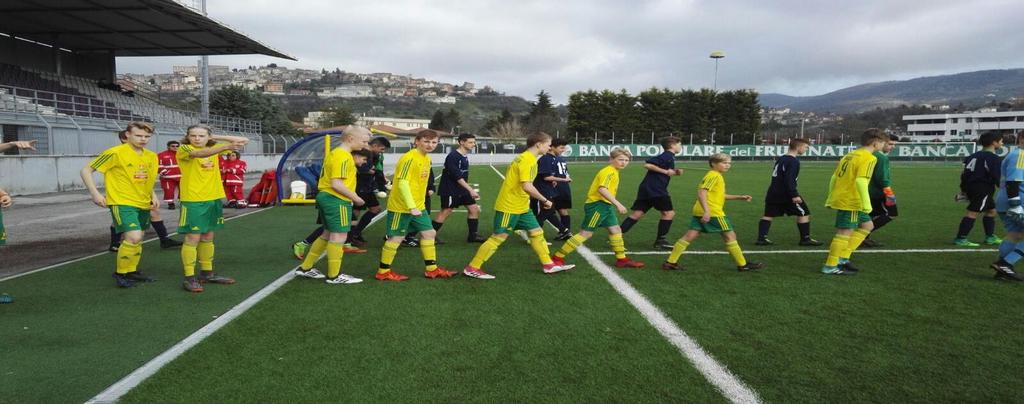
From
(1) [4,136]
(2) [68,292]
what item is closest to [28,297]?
(2) [68,292]

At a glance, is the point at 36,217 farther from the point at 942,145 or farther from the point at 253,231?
the point at 942,145

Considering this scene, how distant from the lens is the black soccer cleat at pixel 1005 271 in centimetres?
569

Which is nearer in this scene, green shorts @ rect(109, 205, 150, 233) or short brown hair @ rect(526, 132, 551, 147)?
Result: green shorts @ rect(109, 205, 150, 233)

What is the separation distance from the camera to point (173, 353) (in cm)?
375

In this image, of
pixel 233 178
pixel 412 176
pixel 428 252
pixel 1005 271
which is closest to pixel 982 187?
pixel 1005 271

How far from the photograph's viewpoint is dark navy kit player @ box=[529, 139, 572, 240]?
8102mm

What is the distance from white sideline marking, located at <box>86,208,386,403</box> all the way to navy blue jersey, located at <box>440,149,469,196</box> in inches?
127

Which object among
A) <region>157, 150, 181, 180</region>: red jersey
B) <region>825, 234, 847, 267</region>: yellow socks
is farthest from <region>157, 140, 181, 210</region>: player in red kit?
<region>825, 234, 847, 267</region>: yellow socks

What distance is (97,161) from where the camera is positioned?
17.5ft

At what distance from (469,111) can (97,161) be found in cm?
15859

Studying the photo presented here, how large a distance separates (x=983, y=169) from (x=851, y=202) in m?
3.61

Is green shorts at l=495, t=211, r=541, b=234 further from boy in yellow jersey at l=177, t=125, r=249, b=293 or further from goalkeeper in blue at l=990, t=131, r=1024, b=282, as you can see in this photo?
goalkeeper in blue at l=990, t=131, r=1024, b=282

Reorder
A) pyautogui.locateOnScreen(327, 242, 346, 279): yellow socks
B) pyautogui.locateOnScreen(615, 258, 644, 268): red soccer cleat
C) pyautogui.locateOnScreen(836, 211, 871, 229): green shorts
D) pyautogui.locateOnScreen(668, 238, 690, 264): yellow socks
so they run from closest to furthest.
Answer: pyautogui.locateOnScreen(327, 242, 346, 279): yellow socks < pyautogui.locateOnScreen(836, 211, 871, 229): green shorts < pyautogui.locateOnScreen(668, 238, 690, 264): yellow socks < pyautogui.locateOnScreen(615, 258, 644, 268): red soccer cleat

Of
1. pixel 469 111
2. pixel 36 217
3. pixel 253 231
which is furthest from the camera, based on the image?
pixel 469 111
